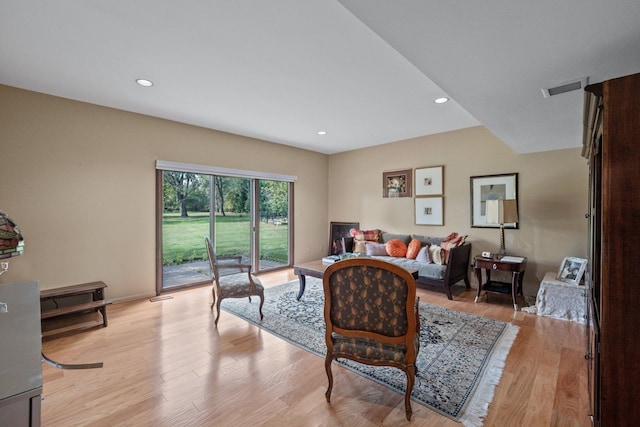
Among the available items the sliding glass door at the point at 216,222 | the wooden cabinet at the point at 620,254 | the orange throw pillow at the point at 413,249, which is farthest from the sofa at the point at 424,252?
the wooden cabinet at the point at 620,254

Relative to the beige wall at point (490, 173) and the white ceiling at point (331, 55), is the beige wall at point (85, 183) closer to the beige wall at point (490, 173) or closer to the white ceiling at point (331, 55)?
the white ceiling at point (331, 55)

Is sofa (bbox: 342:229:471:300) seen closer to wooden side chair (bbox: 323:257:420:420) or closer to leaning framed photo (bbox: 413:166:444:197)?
leaning framed photo (bbox: 413:166:444:197)

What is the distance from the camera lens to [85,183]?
3.61m

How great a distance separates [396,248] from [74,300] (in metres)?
4.61

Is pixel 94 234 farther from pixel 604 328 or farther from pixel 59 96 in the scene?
pixel 604 328

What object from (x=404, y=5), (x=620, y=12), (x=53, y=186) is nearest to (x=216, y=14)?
(x=404, y=5)

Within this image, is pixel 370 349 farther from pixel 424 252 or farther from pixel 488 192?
pixel 488 192

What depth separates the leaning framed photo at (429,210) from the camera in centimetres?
496

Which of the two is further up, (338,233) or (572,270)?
(338,233)

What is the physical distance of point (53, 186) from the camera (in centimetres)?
339

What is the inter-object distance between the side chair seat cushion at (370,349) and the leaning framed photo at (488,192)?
10.9ft

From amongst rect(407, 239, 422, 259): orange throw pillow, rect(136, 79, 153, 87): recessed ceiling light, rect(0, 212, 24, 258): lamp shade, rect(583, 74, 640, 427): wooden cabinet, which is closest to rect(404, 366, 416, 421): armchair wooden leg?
rect(583, 74, 640, 427): wooden cabinet

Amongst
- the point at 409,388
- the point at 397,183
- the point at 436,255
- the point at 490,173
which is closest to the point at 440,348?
the point at 409,388

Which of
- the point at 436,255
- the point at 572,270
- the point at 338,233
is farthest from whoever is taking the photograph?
the point at 338,233
